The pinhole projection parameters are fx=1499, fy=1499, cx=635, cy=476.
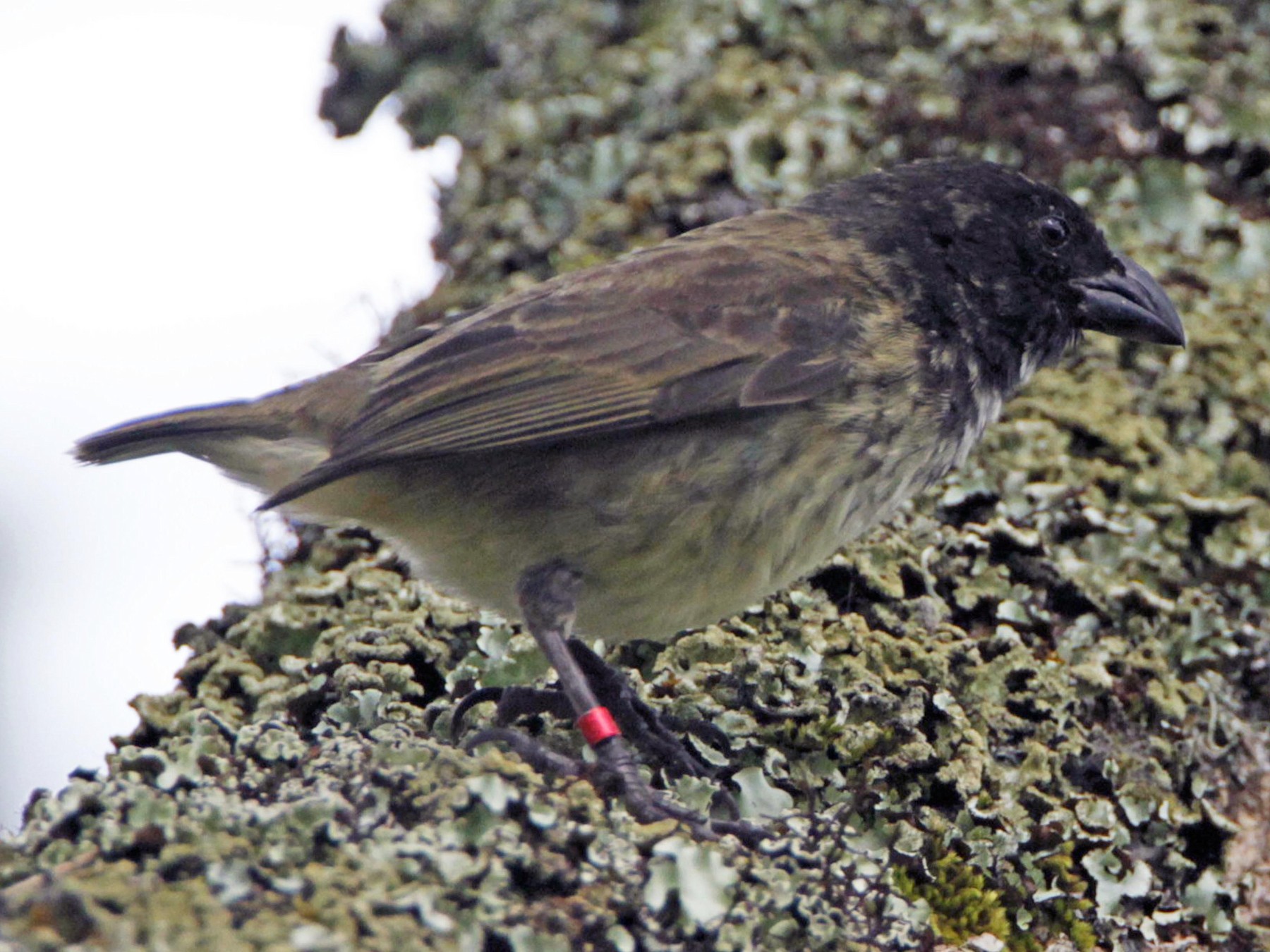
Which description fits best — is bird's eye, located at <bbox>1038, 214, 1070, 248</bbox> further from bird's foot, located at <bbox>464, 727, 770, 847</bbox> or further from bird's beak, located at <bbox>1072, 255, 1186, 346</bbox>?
bird's foot, located at <bbox>464, 727, 770, 847</bbox>

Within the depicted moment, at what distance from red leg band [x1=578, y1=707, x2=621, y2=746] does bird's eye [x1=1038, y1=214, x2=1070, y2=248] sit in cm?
170

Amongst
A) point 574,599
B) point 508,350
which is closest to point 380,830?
point 574,599

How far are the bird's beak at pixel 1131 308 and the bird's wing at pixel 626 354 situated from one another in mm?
573

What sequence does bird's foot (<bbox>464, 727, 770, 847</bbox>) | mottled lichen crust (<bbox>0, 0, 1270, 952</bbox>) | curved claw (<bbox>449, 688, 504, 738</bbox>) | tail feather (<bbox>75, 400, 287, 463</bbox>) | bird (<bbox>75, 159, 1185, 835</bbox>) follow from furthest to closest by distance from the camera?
tail feather (<bbox>75, 400, 287, 463</bbox>), bird (<bbox>75, 159, 1185, 835</bbox>), curved claw (<bbox>449, 688, 504, 738</bbox>), bird's foot (<bbox>464, 727, 770, 847</bbox>), mottled lichen crust (<bbox>0, 0, 1270, 952</bbox>)

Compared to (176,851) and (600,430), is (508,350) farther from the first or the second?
(176,851)

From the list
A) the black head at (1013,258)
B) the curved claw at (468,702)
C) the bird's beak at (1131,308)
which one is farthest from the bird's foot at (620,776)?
the bird's beak at (1131,308)

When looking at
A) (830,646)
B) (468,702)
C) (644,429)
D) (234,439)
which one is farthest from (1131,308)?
(234,439)

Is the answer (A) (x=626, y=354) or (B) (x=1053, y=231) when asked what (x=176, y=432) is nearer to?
(A) (x=626, y=354)

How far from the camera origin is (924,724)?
9.73 ft

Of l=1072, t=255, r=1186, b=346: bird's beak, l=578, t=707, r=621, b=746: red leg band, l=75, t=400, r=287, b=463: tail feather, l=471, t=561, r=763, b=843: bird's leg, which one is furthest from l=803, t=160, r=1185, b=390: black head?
l=75, t=400, r=287, b=463: tail feather

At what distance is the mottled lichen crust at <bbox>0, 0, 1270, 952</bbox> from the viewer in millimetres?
2174

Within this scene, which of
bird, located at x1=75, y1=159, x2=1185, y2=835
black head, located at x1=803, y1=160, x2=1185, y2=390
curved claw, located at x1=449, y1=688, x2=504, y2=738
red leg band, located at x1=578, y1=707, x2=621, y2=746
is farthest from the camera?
black head, located at x1=803, y1=160, x2=1185, y2=390

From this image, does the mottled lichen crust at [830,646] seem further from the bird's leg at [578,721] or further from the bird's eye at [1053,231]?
the bird's eye at [1053,231]

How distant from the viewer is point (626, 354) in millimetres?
3285
